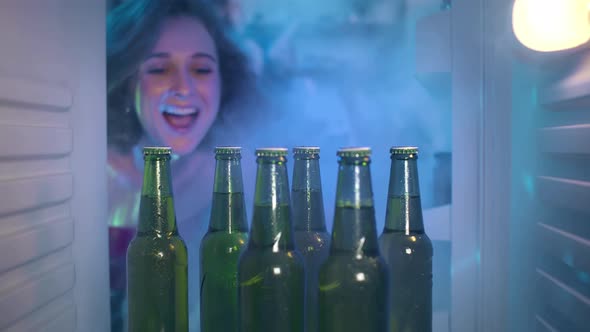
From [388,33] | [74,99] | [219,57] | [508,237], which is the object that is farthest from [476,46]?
[74,99]

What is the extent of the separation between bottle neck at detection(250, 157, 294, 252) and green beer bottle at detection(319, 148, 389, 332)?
0.08m

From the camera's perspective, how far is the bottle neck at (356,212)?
0.82 m

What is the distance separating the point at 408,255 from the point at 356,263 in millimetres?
170

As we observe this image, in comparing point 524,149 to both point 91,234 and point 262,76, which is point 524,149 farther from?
point 91,234

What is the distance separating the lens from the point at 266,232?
0.85 metres

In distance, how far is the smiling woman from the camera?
1.23 m

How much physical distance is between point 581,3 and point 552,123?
21 centimetres

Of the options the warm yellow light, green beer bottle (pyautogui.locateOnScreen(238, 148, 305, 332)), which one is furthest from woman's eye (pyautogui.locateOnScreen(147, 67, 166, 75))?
the warm yellow light

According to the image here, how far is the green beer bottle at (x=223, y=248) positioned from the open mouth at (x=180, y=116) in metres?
0.27

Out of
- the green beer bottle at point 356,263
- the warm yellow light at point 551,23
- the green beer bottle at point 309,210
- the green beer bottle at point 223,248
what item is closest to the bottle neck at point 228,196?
the green beer bottle at point 223,248

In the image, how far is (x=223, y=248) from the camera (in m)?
0.99

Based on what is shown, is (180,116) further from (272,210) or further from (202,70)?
(272,210)

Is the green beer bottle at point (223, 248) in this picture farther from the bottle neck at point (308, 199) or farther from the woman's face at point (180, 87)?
the woman's face at point (180, 87)

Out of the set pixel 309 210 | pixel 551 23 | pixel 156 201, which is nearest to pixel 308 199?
pixel 309 210
